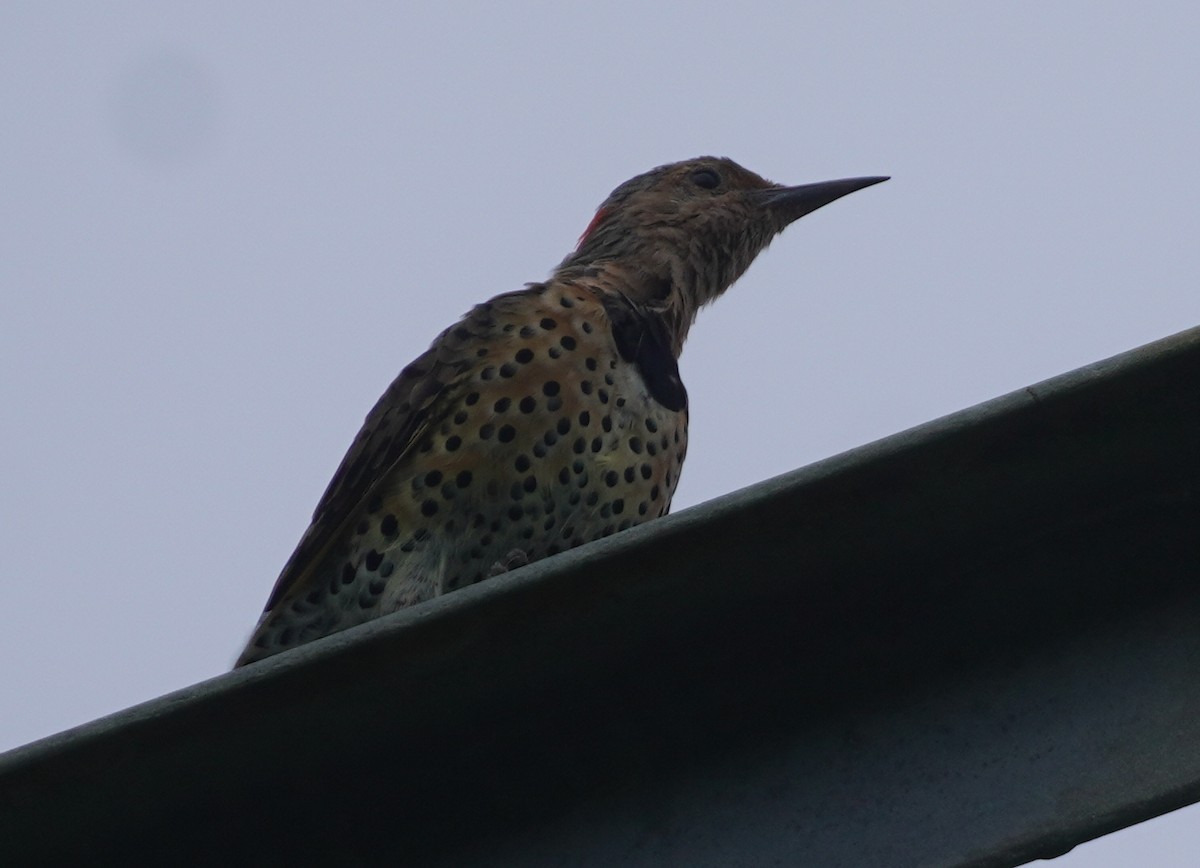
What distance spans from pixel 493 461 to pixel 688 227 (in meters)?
1.96

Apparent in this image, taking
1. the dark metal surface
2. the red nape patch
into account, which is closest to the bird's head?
the red nape patch

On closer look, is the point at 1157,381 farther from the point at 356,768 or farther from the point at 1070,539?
the point at 356,768

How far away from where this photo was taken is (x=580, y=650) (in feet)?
7.13

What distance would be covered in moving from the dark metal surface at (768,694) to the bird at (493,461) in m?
2.03

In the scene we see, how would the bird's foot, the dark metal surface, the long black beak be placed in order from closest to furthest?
the dark metal surface < the bird's foot < the long black beak

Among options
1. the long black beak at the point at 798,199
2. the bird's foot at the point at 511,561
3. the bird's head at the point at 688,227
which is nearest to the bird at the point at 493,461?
the bird's foot at the point at 511,561

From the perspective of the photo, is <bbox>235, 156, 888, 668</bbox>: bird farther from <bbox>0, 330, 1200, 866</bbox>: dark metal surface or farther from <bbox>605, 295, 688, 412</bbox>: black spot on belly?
<bbox>0, 330, 1200, 866</bbox>: dark metal surface

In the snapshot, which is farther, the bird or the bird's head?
the bird's head

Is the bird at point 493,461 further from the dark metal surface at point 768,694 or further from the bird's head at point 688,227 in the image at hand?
the dark metal surface at point 768,694

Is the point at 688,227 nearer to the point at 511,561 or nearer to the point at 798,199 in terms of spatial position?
the point at 798,199

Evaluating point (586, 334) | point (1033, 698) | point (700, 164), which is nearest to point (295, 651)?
point (1033, 698)

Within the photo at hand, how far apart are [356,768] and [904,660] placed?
73 centimetres

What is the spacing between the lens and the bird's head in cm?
576

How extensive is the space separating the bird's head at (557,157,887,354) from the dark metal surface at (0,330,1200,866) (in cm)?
339
